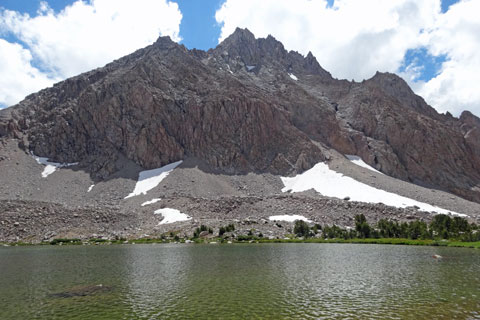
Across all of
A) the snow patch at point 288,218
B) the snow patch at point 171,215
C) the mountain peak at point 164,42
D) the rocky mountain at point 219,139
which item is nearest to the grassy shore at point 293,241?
the snow patch at point 171,215

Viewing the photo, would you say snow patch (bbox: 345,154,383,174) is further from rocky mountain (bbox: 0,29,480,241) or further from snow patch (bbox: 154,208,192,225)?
snow patch (bbox: 154,208,192,225)

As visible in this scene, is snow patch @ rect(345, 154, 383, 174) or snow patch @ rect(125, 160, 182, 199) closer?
snow patch @ rect(125, 160, 182, 199)

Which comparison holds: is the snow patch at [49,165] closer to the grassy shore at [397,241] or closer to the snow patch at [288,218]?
the snow patch at [288,218]

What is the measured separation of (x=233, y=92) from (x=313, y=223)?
7659 cm

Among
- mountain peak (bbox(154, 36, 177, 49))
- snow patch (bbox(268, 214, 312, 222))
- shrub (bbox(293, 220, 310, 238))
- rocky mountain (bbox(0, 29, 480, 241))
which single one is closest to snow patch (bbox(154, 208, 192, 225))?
rocky mountain (bbox(0, 29, 480, 241))

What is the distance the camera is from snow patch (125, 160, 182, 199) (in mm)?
101312

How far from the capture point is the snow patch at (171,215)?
79.4 metres

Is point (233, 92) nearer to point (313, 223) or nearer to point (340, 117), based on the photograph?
point (340, 117)

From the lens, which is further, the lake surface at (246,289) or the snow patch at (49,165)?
the snow patch at (49,165)

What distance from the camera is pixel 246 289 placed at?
2209 centimetres

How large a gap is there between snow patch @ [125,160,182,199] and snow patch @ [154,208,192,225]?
1715cm

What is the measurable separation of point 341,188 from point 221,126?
175 ft

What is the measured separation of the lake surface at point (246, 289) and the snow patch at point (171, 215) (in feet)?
144

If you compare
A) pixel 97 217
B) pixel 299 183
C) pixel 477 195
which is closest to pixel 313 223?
pixel 299 183
